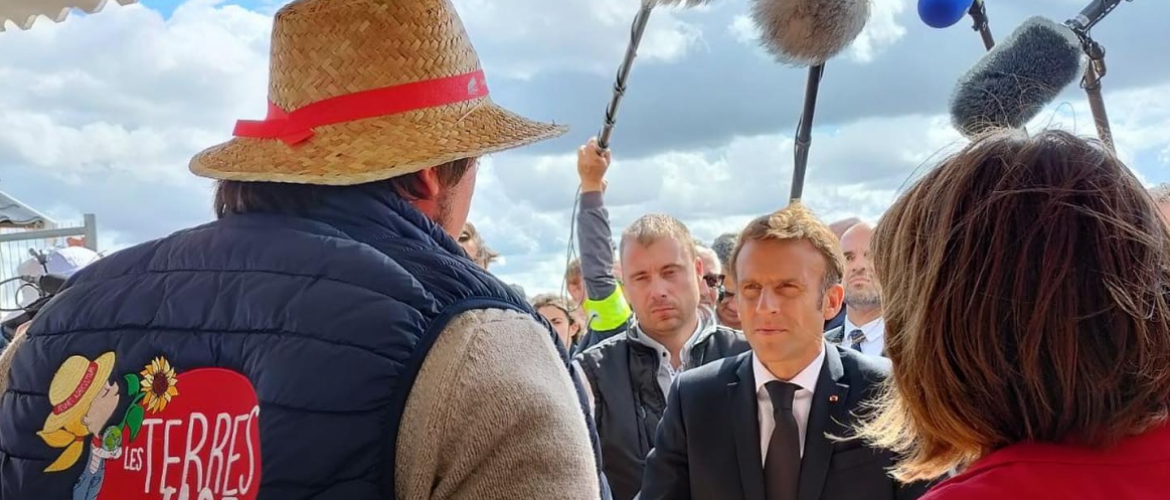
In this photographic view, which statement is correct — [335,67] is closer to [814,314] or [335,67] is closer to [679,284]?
[814,314]

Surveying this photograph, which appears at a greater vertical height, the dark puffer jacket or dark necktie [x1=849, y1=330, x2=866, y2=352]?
the dark puffer jacket

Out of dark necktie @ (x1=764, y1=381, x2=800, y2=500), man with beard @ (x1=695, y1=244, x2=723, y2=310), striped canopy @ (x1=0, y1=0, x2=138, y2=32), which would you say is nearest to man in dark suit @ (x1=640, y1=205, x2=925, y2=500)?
dark necktie @ (x1=764, y1=381, x2=800, y2=500)

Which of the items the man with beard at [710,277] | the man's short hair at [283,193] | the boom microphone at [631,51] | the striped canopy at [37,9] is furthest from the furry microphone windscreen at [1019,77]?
the man with beard at [710,277]

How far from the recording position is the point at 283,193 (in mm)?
1337

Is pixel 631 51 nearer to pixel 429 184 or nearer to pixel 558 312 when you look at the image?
pixel 429 184

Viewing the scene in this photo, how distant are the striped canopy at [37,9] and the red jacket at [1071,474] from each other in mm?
2123

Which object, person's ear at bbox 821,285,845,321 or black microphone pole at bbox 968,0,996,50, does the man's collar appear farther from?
black microphone pole at bbox 968,0,996,50

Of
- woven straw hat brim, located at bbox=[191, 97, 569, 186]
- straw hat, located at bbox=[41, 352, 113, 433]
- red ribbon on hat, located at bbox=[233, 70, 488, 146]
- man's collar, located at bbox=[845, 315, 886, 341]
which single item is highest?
red ribbon on hat, located at bbox=[233, 70, 488, 146]

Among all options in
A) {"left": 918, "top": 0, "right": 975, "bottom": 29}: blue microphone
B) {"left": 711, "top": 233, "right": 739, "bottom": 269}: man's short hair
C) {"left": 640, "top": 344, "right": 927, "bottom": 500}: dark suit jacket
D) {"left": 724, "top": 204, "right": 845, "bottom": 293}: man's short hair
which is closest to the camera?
{"left": 918, "top": 0, "right": 975, "bottom": 29}: blue microphone

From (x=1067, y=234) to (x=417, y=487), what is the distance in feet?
2.48

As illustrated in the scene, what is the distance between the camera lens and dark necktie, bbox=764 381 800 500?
223 centimetres

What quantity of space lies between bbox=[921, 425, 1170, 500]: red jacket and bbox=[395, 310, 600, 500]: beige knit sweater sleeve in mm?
402

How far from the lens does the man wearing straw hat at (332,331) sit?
3.51ft

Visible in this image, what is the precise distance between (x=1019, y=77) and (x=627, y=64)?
1.04 metres
